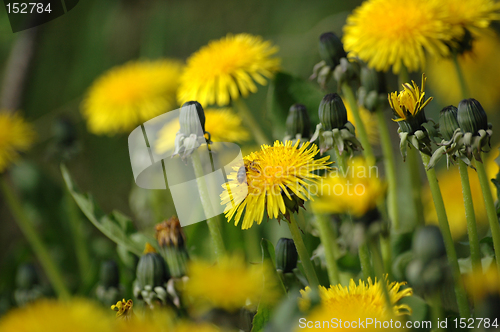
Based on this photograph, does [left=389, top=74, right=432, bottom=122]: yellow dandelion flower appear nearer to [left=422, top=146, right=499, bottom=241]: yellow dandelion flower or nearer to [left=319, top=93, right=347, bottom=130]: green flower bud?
[left=319, top=93, right=347, bottom=130]: green flower bud

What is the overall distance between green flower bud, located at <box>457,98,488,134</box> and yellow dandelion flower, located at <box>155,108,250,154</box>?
193mm

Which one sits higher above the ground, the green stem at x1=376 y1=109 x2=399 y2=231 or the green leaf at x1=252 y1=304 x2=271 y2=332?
the green stem at x1=376 y1=109 x2=399 y2=231

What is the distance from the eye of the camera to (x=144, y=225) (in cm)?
57

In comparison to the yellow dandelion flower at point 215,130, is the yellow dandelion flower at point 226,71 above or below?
above

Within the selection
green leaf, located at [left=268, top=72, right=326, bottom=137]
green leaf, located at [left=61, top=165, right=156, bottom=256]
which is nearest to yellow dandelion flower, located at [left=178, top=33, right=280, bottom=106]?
green leaf, located at [left=268, top=72, right=326, bottom=137]

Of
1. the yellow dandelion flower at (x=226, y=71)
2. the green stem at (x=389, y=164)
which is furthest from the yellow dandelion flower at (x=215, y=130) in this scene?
the green stem at (x=389, y=164)

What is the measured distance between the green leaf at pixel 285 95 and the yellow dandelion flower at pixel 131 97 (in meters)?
0.22

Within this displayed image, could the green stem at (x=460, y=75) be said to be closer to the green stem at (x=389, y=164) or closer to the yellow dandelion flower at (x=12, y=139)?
the green stem at (x=389, y=164)

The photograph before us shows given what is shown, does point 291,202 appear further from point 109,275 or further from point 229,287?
point 109,275

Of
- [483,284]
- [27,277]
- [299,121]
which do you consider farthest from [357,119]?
[27,277]

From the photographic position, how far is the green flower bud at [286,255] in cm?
25

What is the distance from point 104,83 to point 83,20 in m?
0.40

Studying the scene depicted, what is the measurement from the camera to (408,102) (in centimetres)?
21

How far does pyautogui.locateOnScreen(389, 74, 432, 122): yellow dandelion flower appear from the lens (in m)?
0.21
